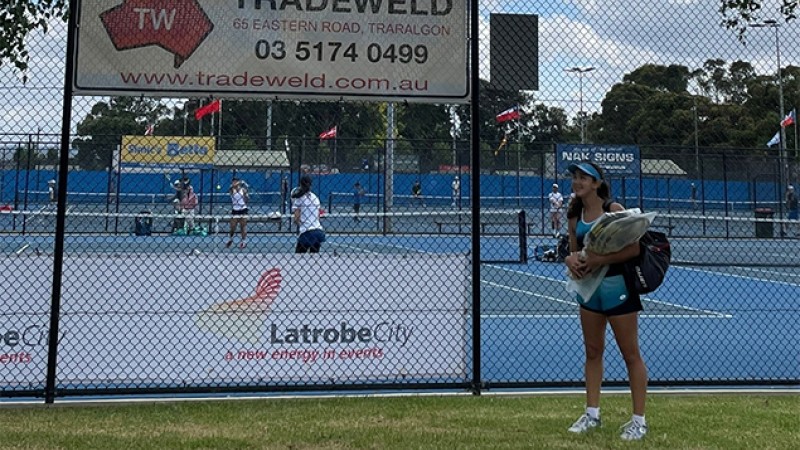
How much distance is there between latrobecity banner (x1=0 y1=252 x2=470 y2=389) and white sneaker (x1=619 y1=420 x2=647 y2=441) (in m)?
1.84

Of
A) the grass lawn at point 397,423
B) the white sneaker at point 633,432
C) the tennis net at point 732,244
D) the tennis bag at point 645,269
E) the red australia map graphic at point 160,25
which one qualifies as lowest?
the grass lawn at point 397,423

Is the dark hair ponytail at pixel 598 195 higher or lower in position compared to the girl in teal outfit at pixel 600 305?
higher

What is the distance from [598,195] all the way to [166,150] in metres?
10.7

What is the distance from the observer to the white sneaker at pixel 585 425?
4.90 metres

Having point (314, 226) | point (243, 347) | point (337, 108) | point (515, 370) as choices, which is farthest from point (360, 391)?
point (314, 226)

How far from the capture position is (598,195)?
4.85m

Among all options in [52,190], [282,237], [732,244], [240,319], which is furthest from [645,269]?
[732,244]

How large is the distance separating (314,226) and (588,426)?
705cm

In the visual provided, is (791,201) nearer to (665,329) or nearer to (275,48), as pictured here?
(665,329)

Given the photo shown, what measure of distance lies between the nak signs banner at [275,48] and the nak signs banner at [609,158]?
5.99 m

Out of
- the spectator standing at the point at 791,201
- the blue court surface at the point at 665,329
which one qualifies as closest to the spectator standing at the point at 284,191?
the blue court surface at the point at 665,329

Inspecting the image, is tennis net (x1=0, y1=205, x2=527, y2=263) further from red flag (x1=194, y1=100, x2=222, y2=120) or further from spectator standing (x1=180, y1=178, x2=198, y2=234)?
red flag (x1=194, y1=100, x2=222, y2=120)

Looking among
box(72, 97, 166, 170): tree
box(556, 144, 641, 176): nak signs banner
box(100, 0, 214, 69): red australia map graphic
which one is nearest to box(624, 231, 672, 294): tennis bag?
box(100, 0, 214, 69): red australia map graphic

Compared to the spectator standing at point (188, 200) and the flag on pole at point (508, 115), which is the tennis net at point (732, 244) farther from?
the spectator standing at point (188, 200)
